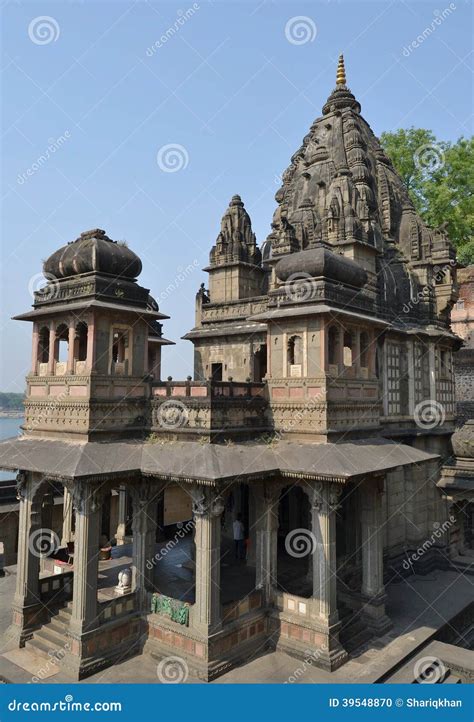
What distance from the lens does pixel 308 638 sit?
14.2 meters

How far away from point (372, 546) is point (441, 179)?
30.1 metres

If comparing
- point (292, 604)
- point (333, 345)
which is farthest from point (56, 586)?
point (333, 345)

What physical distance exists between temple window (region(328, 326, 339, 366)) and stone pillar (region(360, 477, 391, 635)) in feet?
12.4

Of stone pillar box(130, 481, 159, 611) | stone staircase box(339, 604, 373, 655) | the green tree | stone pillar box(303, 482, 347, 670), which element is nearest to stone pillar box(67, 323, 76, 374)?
stone pillar box(130, 481, 159, 611)

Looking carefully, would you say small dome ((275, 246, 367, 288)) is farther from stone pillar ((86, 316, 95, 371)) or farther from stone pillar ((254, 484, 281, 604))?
stone pillar ((254, 484, 281, 604))

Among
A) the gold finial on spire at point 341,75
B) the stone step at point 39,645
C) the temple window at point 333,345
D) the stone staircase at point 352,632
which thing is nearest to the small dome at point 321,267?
the temple window at point 333,345

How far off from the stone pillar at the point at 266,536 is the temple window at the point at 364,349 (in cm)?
497

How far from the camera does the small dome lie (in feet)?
51.4

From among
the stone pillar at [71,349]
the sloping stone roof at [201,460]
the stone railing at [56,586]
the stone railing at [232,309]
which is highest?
the stone railing at [232,309]

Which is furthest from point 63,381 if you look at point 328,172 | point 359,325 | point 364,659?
point 328,172

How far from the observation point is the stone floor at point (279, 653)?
1326 cm

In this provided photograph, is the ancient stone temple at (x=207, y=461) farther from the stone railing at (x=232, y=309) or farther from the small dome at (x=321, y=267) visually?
the stone railing at (x=232, y=309)

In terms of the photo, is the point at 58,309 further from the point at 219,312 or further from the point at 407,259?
the point at 407,259

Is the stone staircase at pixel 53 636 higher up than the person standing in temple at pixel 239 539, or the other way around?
the person standing in temple at pixel 239 539
